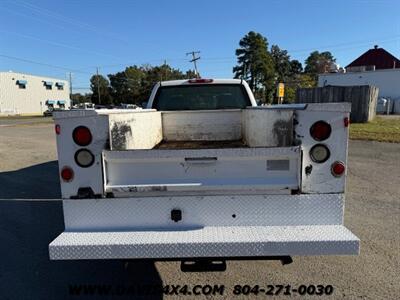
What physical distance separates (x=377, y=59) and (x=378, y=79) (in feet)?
73.0

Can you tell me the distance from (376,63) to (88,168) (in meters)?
66.9

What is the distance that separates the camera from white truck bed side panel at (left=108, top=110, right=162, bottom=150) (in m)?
2.70

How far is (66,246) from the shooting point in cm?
248

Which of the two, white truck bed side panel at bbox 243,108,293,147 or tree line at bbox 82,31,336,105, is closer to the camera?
white truck bed side panel at bbox 243,108,293,147

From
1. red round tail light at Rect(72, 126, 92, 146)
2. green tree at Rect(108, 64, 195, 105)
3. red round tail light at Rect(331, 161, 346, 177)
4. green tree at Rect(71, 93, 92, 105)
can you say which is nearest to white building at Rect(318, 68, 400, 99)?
red round tail light at Rect(331, 161, 346, 177)

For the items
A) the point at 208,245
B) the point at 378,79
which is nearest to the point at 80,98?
the point at 378,79

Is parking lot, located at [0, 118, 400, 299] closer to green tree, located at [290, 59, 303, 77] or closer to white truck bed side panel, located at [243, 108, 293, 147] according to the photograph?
white truck bed side panel, located at [243, 108, 293, 147]

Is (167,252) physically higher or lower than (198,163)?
lower

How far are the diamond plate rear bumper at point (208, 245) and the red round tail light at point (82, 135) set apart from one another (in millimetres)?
769

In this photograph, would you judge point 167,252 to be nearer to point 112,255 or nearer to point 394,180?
point 112,255

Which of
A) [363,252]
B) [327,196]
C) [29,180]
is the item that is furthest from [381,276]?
[29,180]

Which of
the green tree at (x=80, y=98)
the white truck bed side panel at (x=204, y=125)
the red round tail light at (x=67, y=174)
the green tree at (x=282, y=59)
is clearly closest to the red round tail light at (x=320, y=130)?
the red round tail light at (x=67, y=174)

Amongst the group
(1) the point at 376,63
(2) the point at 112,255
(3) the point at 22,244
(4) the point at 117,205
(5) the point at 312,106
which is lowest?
(3) the point at 22,244

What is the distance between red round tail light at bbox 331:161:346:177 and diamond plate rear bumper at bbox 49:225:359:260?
450 mm
